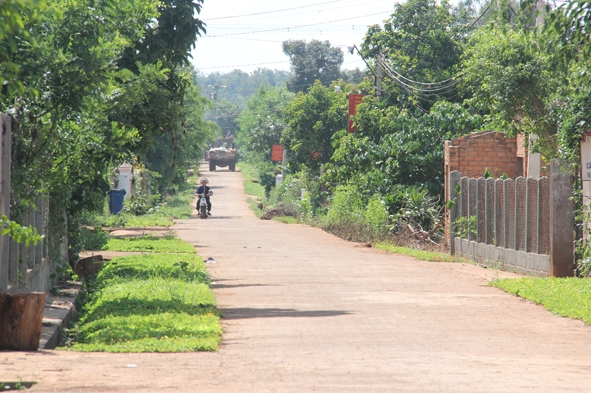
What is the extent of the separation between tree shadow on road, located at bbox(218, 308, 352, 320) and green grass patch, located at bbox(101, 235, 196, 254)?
10.0m

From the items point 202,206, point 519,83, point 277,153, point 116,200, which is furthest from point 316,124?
point 519,83

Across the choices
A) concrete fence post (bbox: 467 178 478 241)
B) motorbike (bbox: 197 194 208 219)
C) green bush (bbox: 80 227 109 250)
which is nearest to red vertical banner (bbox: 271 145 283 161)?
motorbike (bbox: 197 194 208 219)

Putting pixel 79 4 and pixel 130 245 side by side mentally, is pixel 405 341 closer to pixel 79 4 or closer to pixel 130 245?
pixel 79 4

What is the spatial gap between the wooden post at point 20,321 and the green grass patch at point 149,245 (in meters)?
13.1

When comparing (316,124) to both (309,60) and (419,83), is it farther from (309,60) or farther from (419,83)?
(309,60)

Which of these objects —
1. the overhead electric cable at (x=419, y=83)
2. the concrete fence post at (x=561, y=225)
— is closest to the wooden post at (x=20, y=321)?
the concrete fence post at (x=561, y=225)

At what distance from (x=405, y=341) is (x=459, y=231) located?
41.1 feet

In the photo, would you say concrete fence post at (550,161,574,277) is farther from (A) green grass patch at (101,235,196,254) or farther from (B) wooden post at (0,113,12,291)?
(B) wooden post at (0,113,12,291)

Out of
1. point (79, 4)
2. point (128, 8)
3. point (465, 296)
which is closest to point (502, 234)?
point (465, 296)

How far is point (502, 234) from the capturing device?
19031 millimetres

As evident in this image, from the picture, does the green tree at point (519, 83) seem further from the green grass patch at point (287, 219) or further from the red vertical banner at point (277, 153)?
the red vertical banner at point (277, 153)

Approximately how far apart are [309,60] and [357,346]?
8903cm

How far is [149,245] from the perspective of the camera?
23531 mm

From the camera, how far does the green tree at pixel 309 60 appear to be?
96.6m
